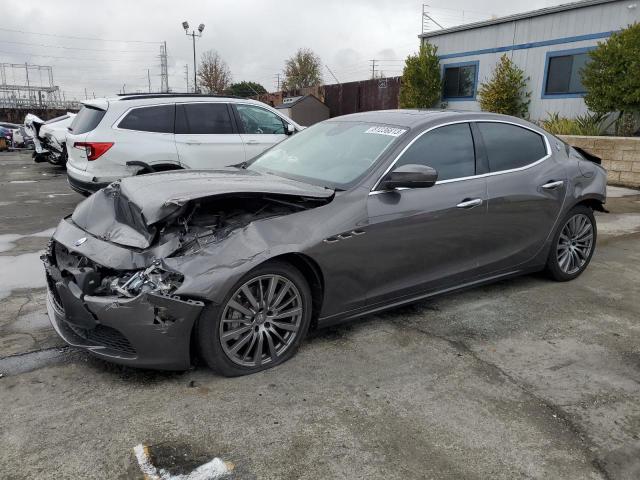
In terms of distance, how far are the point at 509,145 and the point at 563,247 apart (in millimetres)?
1189

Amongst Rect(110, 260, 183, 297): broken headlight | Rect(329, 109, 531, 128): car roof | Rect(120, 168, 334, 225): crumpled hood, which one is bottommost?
Rect(110, 260, 183, 297): broken headlight

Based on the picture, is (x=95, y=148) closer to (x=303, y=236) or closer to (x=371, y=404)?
(x=303, y=236)

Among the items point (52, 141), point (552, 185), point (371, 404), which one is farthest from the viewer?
point (52, 141)

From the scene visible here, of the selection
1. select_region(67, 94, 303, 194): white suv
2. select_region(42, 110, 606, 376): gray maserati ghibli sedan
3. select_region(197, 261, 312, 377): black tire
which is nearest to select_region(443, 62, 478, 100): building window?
select_region(67, 94, 303, 194): white suv

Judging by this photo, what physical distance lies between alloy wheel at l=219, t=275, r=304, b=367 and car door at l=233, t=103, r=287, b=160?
4773mm

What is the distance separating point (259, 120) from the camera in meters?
7.92

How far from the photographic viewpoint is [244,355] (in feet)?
10.3

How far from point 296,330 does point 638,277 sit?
12.4 ft

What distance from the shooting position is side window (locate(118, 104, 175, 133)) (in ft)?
23.0

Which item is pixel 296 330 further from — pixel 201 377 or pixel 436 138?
pixel 436 138

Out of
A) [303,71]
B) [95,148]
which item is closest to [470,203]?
[95,148]

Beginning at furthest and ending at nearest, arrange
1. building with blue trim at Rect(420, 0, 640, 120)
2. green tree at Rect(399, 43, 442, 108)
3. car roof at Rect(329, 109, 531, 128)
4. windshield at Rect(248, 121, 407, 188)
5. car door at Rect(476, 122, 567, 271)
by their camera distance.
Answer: green tree at Rect(399, 43, 442, 108)
building with blue trim at Rect(420, 0, 640, 120)
car door at Rect(476, 122, 567, 271)
car roof at Rect(329, 109, 531, 128)
windshield at Rect(248, 121, 407, 188)

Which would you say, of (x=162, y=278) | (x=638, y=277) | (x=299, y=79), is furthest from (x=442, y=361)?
(x=299, y=79)

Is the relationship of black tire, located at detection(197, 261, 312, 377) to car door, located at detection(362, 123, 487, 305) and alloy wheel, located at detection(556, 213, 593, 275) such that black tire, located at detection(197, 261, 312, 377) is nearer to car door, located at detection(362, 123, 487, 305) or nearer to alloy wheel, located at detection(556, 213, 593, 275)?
car door, located at detection(362, 123, 487, 305)
